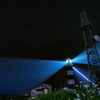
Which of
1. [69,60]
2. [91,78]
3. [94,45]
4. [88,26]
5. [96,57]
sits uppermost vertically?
[88,26]

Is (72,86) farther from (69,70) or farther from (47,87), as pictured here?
(47,87)

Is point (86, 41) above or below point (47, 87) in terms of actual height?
above

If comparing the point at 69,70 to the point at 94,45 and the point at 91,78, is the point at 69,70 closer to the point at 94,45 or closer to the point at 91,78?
the point at 91,78

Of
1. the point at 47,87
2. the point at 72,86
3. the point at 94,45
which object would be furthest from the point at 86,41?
the point at 47,87

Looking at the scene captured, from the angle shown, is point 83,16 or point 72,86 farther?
point 83,16

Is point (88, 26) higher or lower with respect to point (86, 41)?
higher

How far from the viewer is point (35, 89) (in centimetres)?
2867

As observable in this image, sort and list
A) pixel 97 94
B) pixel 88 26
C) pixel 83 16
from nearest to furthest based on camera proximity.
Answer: pixel 97 94 → pixel 88 26 → pixel 83 16

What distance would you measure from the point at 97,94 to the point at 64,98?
62.9 inches

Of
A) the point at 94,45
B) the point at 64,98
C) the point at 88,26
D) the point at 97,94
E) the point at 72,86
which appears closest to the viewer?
the point at 97,94

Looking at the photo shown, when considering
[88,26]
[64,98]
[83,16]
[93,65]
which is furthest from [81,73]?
[64,98]

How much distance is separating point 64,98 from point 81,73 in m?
23.7

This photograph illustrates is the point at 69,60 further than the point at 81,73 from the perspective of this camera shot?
No

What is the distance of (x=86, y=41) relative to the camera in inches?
862
